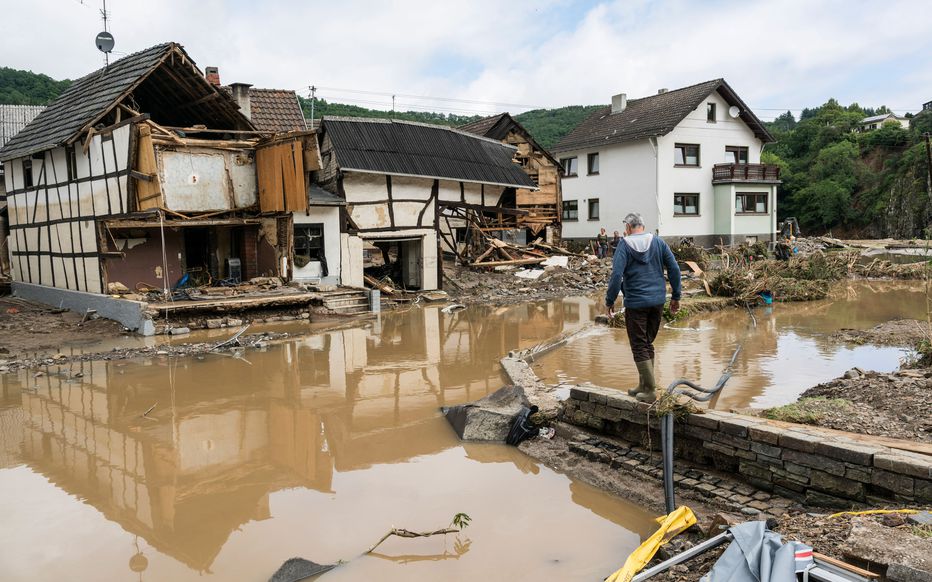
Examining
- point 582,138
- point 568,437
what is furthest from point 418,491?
point 582,138

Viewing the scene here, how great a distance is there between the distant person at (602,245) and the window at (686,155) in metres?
5.27

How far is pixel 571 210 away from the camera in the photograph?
38.2 meters


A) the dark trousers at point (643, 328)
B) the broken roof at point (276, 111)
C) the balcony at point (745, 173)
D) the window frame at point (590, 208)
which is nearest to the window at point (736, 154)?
the balcony at point (745, 173)

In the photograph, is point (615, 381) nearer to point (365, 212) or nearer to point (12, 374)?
point (12, 374)

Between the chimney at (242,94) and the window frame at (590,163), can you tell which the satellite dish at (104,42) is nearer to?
the chimney at (242,94)

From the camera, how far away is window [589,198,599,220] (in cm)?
3619

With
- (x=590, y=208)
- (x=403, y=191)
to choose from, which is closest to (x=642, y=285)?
(x=403, y=191)

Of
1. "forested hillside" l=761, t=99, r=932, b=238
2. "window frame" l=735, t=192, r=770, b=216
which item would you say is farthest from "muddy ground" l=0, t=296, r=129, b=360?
"forested hillside" l=761, t=99, r=932, b=238

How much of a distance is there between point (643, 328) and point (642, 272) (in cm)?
60

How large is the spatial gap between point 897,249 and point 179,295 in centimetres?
3813

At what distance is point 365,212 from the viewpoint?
20.9 metres

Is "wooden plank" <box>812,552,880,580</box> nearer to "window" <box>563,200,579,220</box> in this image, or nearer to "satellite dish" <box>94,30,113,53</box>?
"satellite dish" <box>94,30,113,53</box>

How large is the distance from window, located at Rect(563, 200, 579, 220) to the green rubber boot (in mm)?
31646

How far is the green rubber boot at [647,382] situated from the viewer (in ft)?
22.1
